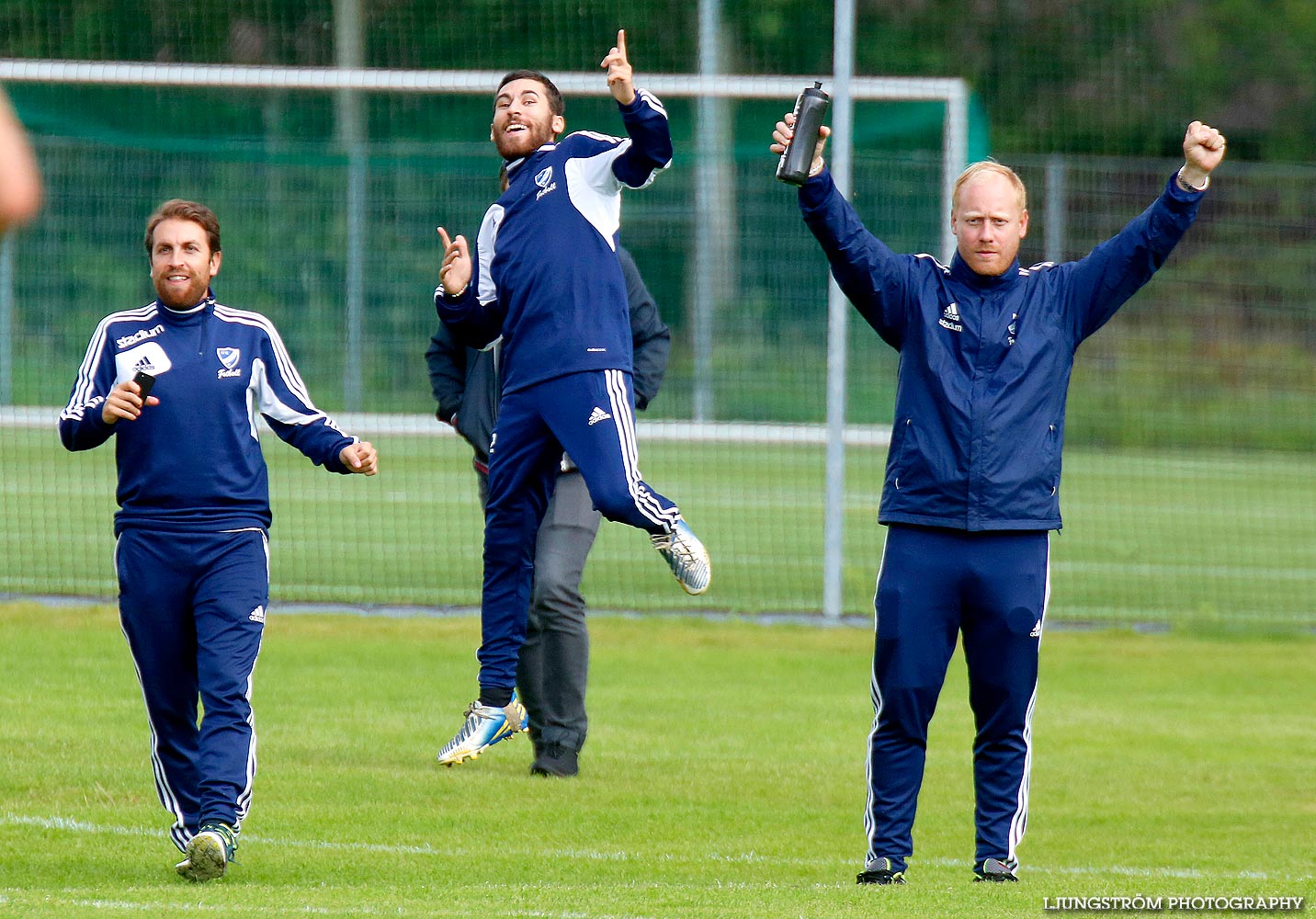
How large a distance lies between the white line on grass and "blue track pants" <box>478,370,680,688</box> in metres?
0.70

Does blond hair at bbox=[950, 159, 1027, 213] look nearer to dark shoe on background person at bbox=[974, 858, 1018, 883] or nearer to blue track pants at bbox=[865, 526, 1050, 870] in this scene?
blue track pants at bbox=[865, 526, 1050, 870]

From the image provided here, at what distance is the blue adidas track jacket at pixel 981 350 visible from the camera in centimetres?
566

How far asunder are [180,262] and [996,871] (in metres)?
3.17

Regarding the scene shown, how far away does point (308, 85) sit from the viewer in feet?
45.0

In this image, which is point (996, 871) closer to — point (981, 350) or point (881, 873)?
point (881, 873)

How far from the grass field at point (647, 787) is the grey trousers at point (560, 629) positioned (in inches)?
10.5

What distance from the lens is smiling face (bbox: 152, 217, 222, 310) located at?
6.02 meters

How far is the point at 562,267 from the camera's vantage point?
6906mm

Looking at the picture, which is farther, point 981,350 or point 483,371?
point 483,371

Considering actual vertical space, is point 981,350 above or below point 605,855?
above

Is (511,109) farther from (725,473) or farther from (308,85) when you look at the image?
(725,473)

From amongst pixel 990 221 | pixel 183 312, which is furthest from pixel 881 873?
pixel 183 312

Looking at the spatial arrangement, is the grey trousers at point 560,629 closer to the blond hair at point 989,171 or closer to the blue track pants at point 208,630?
the blue track pants at point 208,630

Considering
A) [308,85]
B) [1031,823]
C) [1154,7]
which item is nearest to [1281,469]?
[1154,7]
